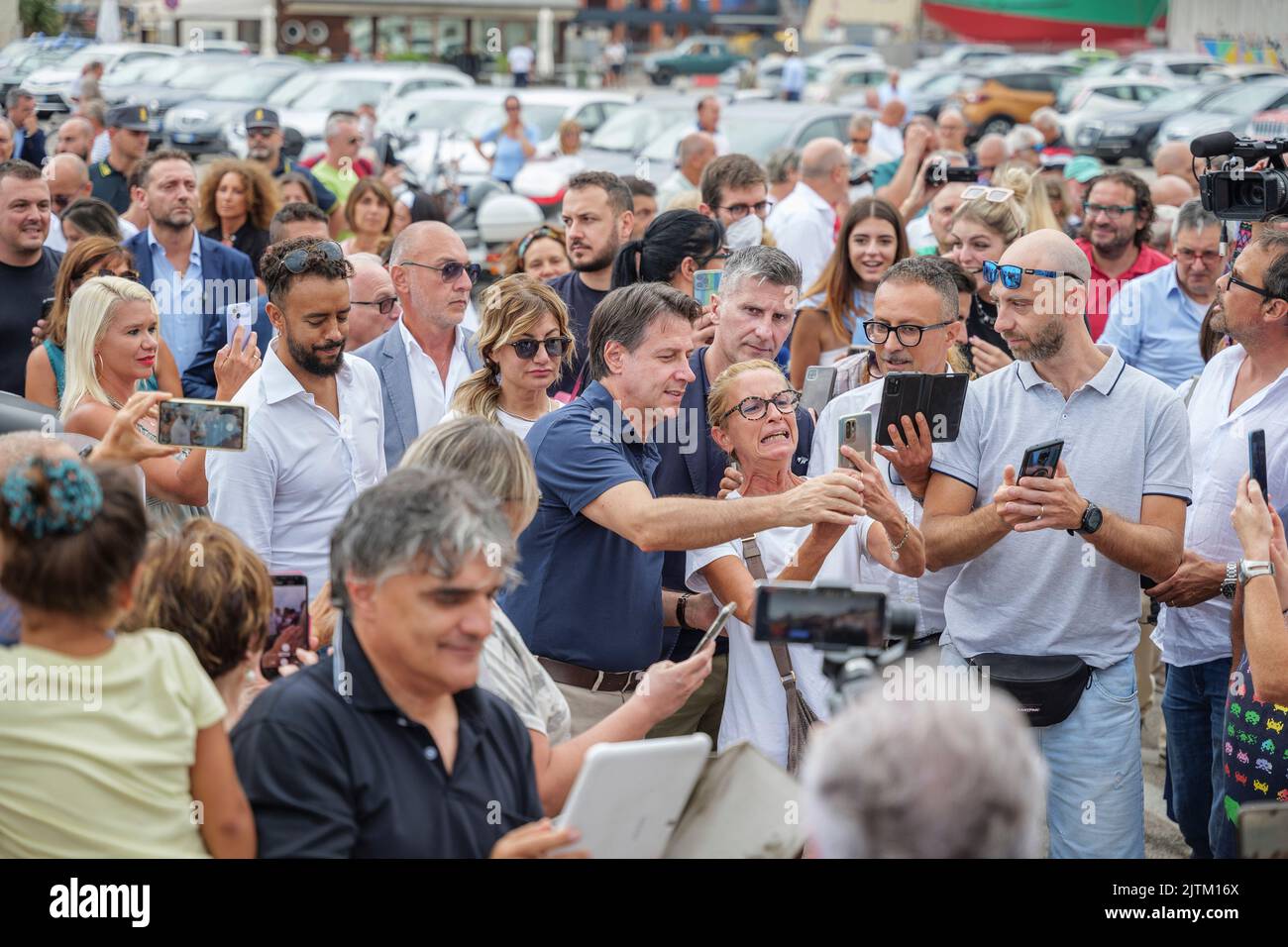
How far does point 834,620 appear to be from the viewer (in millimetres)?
2652

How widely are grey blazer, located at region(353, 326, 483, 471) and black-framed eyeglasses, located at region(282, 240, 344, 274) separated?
70 cm

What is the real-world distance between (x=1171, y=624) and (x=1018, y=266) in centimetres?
131

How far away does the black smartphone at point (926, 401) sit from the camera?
4.18 meters

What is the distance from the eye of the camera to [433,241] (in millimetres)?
5828

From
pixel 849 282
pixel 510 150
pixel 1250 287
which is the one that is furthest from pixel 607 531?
pixel 510 150

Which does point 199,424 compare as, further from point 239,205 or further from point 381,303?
point 239,205

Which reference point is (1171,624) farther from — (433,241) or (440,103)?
(440,103)

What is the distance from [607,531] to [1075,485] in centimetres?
133

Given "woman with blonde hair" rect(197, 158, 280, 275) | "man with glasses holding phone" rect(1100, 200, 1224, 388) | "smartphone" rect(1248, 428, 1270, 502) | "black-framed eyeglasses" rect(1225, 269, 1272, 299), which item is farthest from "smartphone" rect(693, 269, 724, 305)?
"woman with blonde hair" rect(197, 158, 280, 275)

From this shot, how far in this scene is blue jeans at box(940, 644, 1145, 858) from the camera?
4.17 meters

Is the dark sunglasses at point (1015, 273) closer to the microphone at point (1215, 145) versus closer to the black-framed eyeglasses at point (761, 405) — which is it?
the black-framed eyeglasses at point (761, 405)

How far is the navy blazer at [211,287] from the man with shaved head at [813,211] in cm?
298

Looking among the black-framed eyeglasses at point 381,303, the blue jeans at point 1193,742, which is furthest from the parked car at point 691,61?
the blue jeans at point 1193,742

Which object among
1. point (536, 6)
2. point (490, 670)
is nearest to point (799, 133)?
point (490, 670)
